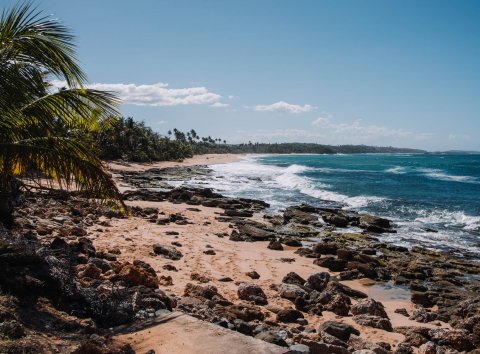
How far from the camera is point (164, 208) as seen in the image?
23.9 metres

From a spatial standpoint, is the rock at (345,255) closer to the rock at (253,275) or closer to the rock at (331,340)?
the rock at (253,275)

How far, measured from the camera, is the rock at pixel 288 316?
29.8 feet

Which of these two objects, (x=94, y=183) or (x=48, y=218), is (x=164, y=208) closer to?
(x=48, y=218)

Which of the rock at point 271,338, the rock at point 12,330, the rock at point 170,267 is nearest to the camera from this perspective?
→ the rock at point 12,330

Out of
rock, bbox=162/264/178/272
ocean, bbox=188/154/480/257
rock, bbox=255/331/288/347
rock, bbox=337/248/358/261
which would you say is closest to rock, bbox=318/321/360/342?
rock, bbox=255/331/288/347

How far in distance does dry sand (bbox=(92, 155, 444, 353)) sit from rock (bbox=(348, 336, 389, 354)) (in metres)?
0.70

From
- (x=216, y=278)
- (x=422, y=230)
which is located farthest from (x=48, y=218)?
(x=422, y=230)

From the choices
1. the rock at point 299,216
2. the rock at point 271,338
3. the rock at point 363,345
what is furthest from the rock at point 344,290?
the rock at point 299,216

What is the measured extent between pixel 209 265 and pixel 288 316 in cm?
431

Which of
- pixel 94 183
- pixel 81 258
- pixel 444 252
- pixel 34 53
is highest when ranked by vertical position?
pixel 34 53

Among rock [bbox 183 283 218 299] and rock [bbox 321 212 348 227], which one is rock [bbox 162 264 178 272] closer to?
rock [bbox 183 283 218 299]

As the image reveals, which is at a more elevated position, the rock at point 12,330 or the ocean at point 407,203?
the rock at point 12,330

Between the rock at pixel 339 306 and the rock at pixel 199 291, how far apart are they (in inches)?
106

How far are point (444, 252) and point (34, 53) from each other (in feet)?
55.0
